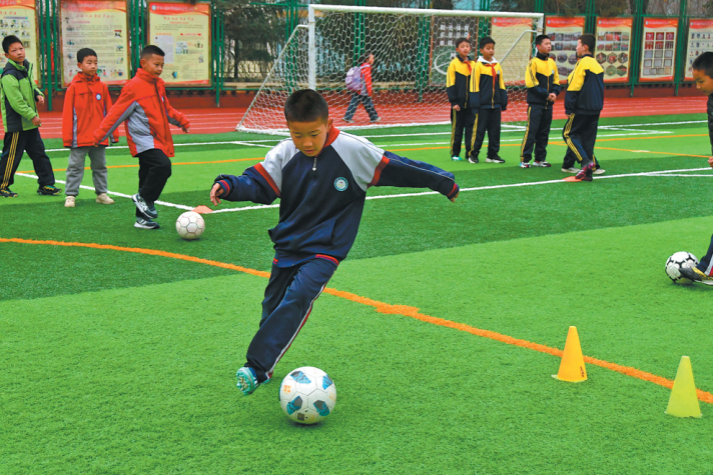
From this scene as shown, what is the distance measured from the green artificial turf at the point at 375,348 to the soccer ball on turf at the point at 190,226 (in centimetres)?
20

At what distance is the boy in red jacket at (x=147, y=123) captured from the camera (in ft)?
25.5

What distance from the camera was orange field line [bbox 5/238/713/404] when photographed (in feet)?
13.4

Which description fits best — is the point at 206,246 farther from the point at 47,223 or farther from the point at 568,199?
the point at 568,199

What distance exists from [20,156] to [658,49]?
2933 cm

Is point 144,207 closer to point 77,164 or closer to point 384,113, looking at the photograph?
point 77,164

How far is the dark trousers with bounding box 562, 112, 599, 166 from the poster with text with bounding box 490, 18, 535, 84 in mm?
9933

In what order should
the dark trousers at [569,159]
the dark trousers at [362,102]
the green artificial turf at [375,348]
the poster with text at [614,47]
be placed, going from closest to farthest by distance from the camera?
the green artificial turf at [375,348]
the dark trousers at [569,159]
the dark trousers at [362,102]
the poster with text at [614,47]

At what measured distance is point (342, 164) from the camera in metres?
3.87

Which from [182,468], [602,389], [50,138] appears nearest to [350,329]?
[602,389]

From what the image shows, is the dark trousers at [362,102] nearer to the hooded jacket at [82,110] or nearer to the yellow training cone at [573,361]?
the hooded jacket at [82,110]

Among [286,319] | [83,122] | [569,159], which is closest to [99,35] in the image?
[83,122]

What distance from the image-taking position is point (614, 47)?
31203 mm

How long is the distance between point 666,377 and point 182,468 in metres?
2.54

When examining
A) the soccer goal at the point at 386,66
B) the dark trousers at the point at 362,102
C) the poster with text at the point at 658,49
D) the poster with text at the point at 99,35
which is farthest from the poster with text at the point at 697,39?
the poster with text at the point at 99,35
